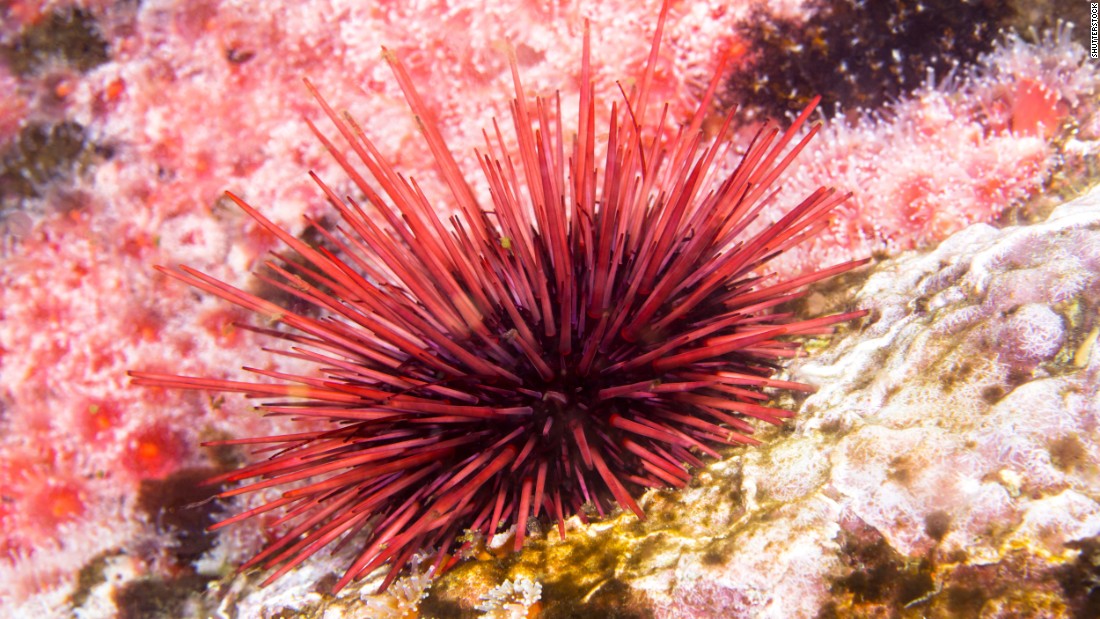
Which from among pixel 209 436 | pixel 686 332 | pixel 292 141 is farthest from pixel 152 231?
pixel 686 332

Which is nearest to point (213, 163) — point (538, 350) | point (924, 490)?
point (538, 350)

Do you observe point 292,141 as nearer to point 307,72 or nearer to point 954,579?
point 307,72

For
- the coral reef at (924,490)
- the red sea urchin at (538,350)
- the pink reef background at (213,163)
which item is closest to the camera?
the coral reef at (924,490)

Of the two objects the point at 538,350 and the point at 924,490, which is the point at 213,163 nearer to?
the point at 538,350

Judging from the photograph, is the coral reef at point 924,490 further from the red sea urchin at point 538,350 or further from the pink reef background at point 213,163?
the pink reef background at point 213,163

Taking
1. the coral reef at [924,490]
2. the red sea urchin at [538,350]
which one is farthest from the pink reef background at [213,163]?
the red sea urchin at [538,350]

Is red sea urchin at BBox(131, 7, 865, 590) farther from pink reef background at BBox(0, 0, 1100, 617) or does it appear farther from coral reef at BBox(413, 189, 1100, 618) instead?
pink reef background at BBox(0, 0, 1100, 617)

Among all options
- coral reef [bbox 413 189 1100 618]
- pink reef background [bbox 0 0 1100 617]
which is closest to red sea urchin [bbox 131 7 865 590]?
coral reef [bbox 413 189 1100 618]
